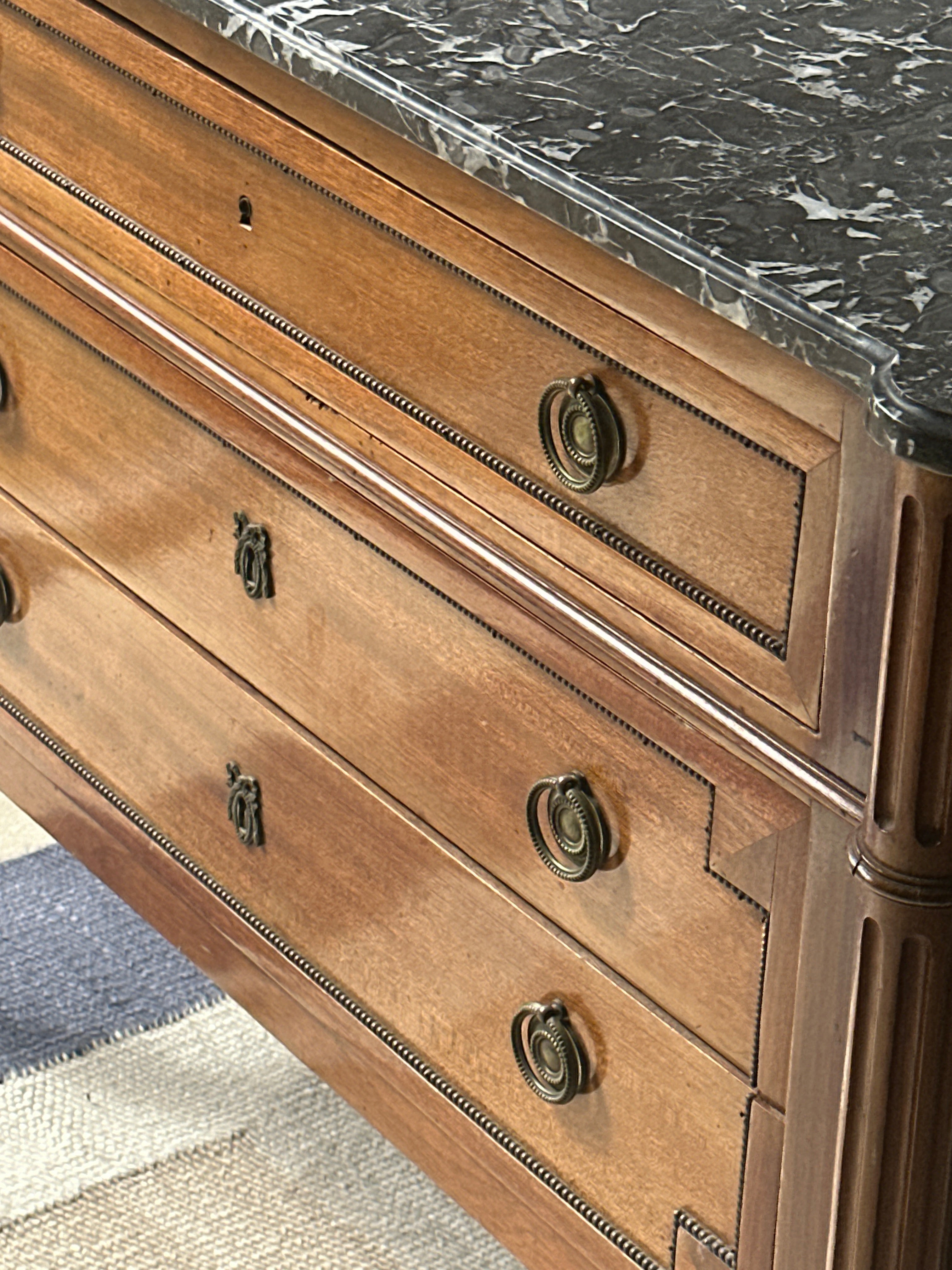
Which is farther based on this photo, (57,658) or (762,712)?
(57,658)

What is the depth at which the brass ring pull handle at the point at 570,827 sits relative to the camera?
102cm

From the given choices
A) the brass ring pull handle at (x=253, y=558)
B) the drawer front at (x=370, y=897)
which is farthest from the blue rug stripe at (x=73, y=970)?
the brass ring pull handle at (x=253, y=558)

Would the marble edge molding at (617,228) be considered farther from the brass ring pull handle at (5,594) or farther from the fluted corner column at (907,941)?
the brass ring pull handle at (5,594)

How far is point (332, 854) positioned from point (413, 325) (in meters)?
0.40

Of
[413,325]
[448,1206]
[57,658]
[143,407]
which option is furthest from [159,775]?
[413,325]

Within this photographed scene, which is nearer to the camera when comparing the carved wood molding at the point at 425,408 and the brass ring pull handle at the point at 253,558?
the carved wood molding at the point at 425,408

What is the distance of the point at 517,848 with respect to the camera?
3.56 feet

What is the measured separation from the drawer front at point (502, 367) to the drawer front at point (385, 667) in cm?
10

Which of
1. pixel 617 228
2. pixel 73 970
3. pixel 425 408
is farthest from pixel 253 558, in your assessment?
pixel 73 970

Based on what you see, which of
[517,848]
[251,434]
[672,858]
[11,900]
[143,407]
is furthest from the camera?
[11,900]

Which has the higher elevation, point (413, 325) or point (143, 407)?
point (413, 325)

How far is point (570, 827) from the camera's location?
104 cm

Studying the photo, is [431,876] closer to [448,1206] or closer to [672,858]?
[672,858]

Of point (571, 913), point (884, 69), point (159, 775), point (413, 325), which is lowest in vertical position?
point (159, 775)
